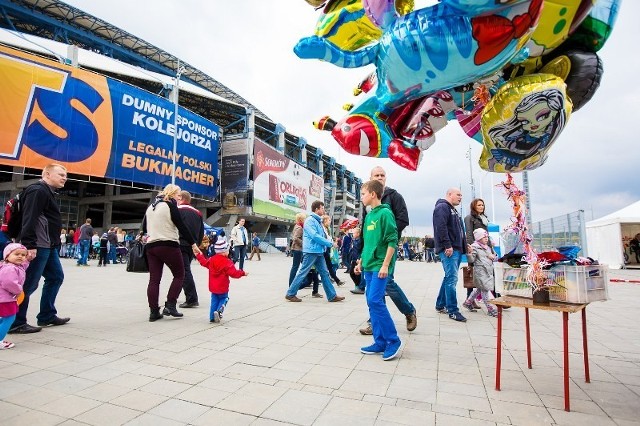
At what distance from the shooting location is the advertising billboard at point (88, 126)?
57.6 ft

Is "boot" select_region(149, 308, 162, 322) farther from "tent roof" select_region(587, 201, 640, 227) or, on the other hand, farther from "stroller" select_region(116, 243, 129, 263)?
"tent roof" select_region(587, 201, 640, 227)

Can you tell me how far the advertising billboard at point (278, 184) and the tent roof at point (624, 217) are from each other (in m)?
24.4

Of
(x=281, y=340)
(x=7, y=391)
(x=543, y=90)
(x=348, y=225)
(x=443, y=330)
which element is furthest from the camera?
(x=348, y=225)

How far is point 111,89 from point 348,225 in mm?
20034

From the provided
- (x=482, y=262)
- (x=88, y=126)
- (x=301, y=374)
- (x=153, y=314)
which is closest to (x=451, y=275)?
(x=482, y=262)

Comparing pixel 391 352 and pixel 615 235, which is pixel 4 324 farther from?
pixel 615 235

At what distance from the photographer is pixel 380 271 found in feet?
10.8

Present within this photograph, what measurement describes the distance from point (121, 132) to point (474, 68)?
24.7 m

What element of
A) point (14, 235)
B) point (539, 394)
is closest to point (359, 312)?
point (539, 394)

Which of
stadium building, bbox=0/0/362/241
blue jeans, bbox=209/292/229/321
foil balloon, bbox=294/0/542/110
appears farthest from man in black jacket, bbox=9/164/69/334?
stadium building, bbox=0/0/362/241

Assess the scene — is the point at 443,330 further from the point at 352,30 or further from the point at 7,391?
the point at 7,391

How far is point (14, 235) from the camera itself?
406cm

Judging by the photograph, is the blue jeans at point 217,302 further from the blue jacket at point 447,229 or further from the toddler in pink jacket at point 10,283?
the blue jacket at point 447,229

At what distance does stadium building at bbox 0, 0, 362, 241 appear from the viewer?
60.5ft
